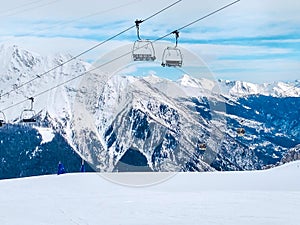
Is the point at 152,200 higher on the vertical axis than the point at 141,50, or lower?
lower

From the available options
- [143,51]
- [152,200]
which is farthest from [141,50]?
[152,200]

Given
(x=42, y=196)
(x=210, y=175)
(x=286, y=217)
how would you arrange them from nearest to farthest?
1. (x=286, y=217)
2. (x=42, y=196)
3. (x=210, y=175)

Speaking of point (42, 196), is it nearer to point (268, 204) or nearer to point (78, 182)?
point (78, 182)

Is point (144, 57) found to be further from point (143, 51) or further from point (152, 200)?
point (152, 200)

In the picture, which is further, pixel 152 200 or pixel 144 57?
pixel 152 200

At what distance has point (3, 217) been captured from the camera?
14.3 meters

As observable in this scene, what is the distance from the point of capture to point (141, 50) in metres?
16.8

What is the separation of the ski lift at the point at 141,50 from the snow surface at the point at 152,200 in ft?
13.6

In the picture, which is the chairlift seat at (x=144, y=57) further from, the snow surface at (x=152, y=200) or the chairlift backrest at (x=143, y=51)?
the snow surface at (x=152, y=200)

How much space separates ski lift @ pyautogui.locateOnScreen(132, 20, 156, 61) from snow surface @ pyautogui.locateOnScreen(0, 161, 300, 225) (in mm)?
4161

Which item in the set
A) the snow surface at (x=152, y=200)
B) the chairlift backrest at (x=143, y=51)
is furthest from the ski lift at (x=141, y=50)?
the snow surface at (x=152, y=200)

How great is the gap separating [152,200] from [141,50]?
4765 mm

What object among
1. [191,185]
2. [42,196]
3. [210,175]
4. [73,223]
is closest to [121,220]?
[73,223]

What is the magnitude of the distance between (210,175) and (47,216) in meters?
14.7
